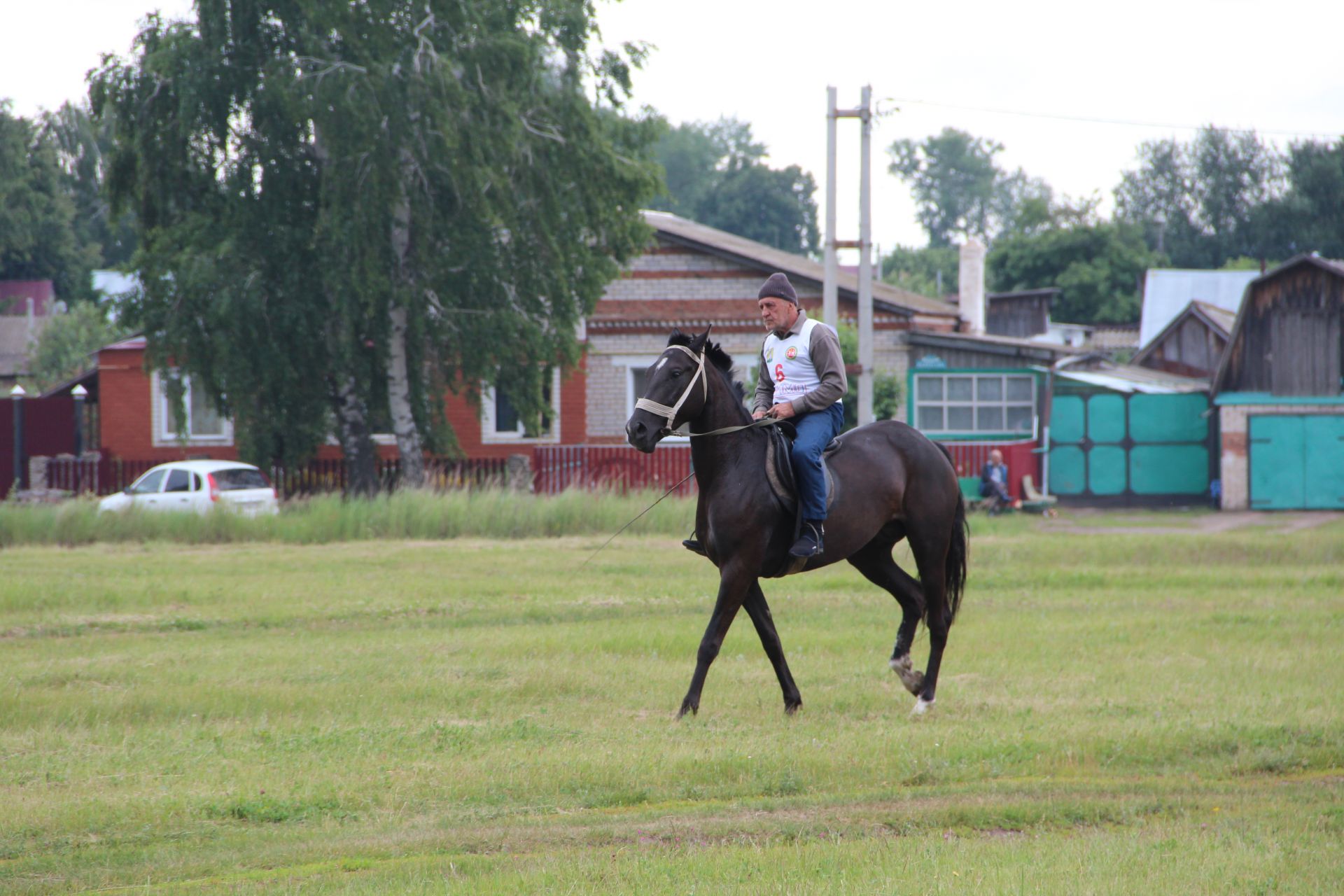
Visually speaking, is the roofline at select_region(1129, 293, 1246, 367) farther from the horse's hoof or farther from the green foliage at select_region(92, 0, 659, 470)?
the horse's hoof

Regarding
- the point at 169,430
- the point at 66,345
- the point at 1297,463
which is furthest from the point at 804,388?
the point at 66,345

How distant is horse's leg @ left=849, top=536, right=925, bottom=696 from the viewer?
9461mm

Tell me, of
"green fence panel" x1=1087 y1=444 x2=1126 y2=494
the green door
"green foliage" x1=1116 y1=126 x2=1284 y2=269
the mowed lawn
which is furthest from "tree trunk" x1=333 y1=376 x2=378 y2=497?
"green foliage" x1=1116 y1=126 x2=1284 y2=269

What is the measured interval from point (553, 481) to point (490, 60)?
955 cm

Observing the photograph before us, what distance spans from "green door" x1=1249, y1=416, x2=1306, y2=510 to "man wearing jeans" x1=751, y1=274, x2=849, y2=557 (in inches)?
977

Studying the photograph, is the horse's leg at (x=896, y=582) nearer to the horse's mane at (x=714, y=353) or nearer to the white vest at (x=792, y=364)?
the white vest at (x=792, y=364)

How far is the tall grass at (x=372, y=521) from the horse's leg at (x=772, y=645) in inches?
514

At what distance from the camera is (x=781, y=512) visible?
8.79 m

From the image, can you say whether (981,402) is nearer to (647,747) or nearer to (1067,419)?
(1067,419)

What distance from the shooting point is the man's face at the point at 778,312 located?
29.0 feet

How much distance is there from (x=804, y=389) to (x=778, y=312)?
54 cm

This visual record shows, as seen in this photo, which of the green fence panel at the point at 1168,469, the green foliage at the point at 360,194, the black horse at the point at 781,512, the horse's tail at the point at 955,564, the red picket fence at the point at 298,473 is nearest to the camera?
the black horse at the point at 781,512

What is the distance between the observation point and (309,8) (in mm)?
26281

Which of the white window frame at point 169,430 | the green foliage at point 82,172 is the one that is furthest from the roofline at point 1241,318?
the green foliage at point 82,172
